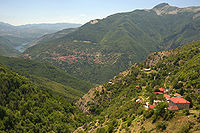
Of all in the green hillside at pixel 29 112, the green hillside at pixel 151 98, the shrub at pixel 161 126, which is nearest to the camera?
the shrub at pixel 161 126

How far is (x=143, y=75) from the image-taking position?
326ft

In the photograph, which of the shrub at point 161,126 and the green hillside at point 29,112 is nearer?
the shrub at point 161,126


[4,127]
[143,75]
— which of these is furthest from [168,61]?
[4,127]

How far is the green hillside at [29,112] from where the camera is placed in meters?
67.2

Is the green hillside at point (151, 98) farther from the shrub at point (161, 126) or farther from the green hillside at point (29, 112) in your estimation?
the green hillside at point (29, 112)

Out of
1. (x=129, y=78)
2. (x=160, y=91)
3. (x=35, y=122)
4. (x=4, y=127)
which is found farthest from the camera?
(x=129, y=78)

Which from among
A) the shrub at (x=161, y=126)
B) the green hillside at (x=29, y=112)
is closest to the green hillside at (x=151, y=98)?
the shrub at (x=161, y=126)

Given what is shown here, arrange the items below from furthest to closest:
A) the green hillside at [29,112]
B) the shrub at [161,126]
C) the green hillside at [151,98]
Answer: the green hillside at [29,112]
the green hillside at [151,98]
the shrub at [161,126]

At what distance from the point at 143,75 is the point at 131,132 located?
67.3 meters

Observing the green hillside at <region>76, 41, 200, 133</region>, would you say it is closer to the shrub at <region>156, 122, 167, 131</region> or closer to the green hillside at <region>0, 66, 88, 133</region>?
the shrub at <region>156, 122, 167, 131</region>

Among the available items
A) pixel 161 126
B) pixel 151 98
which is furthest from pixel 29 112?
pixel 161 126

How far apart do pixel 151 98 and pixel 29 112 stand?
61822 millimetres

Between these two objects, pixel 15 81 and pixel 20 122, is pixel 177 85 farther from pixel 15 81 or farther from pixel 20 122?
pixel 15 81

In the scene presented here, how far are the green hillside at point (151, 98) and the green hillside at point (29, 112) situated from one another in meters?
16.9
